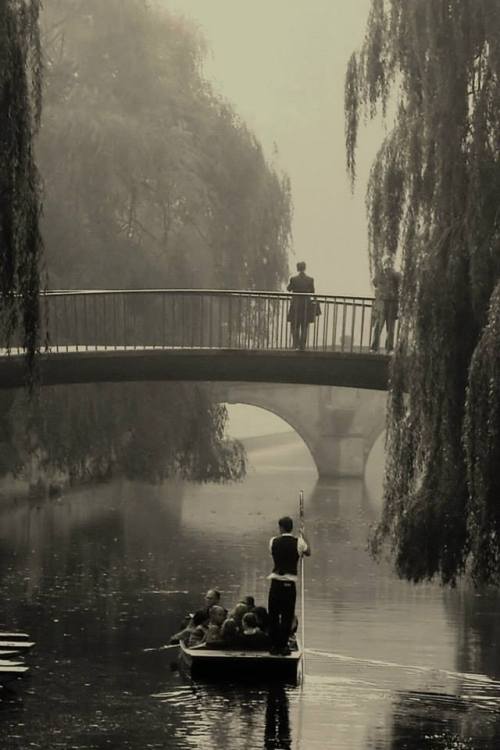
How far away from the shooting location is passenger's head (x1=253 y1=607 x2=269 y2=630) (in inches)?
643

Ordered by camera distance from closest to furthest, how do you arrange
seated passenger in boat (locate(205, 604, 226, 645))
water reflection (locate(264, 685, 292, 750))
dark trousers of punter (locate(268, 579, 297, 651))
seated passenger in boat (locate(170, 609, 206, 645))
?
water reflection (locate(264, 685, 292, 750)), dark trousers of punter (locate(268, 579, 297, 651)), seated passenger in boat (locate(205, 604, 226, 645)), seated passenger in boat (locate(170, 609, 206, 645))

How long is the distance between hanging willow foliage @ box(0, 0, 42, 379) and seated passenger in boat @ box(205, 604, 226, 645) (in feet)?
10.1

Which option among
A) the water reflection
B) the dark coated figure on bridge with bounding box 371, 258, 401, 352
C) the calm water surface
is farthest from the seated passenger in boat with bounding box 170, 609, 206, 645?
the dark coated figure on bridge with bounding box 371, 258, 401, 352

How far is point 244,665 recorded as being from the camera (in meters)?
15.9

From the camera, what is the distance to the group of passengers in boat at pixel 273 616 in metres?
15.5

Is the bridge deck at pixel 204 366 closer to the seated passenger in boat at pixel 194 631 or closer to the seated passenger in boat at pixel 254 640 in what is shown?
the seated passenger in boat at pixel 194 631

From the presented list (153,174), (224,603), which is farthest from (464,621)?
(153,174)

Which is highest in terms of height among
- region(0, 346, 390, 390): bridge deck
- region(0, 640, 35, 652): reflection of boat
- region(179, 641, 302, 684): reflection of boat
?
region(0, 346, 390, 390): bridge deck

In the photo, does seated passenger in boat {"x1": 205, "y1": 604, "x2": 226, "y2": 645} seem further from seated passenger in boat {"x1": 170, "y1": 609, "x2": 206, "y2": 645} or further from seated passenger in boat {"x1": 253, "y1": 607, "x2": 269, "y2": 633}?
seated passenger in boat {"x1": 253, "y1": 607, "x2": 269, "y2": 633}

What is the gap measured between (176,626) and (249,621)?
456 centimetres

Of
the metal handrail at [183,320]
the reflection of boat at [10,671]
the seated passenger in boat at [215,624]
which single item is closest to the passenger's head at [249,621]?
the seated passenger in boat at [215,624]

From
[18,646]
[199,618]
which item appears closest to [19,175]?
[18,646]

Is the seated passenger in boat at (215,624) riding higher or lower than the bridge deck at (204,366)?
lower

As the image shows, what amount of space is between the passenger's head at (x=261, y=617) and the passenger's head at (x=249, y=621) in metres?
0.07
